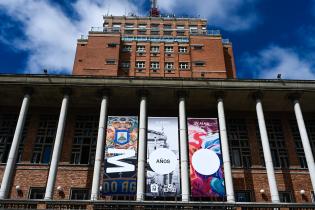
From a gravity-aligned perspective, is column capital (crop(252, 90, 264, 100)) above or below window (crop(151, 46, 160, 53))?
below

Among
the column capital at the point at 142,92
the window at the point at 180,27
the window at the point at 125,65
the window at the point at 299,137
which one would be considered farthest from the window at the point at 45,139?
the window at the point at 180,27

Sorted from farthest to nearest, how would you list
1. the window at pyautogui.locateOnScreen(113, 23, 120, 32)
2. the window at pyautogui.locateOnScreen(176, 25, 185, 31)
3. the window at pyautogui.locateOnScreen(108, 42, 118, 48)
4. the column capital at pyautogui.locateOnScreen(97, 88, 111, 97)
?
the window at pyautogui.locateOnScreen(176, 25, 185, 31)
the window at pyautogui.locateOnScreen(113, 23, 120, 32)
the window at pyautogui.locateOnScreen(108, 42, 118, 48)
the column capital at pyautogui.locateOnScreen(97, 88, 111, 97)

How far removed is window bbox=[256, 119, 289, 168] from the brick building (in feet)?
0.27

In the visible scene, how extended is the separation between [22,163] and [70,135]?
414 cm

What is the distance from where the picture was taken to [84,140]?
2906 centimetres

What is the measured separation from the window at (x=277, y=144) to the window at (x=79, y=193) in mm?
13727

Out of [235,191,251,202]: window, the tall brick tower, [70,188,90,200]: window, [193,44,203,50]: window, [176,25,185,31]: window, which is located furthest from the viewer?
[176,25,185,31]: window

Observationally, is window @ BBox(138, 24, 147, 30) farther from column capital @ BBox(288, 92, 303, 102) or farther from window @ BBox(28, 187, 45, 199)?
window @ BBox(28, 187, 45, 199)

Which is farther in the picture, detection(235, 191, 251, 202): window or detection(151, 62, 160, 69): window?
detection(151, 62, 160, 69): window

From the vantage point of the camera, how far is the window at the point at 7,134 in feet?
92.3

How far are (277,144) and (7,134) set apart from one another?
71.1 feet

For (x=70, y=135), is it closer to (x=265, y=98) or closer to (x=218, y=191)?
(x=218, y=191)

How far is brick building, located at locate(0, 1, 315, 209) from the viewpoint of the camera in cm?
2441

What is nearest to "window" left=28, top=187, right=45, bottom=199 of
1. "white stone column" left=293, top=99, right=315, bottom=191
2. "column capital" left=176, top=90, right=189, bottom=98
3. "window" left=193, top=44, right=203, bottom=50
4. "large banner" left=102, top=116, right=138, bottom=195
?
"large banner" left=102, top=116, right=138, bottom=195
